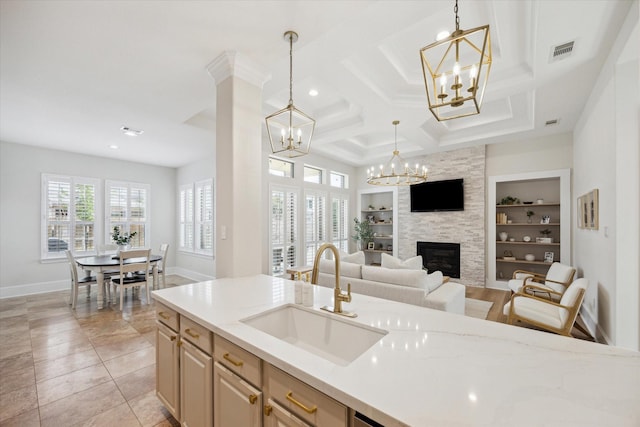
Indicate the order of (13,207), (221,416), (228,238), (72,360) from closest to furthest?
(221,416), (228,238), (72,360), (13,207)

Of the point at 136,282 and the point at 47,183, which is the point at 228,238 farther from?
the point at 47,183

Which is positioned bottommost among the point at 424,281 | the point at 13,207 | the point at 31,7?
the point at 424,281

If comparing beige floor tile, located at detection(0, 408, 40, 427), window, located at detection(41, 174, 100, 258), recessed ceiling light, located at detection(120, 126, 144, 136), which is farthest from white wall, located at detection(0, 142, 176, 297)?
beige floor tile, located at detection(0, 408, 40, 427)

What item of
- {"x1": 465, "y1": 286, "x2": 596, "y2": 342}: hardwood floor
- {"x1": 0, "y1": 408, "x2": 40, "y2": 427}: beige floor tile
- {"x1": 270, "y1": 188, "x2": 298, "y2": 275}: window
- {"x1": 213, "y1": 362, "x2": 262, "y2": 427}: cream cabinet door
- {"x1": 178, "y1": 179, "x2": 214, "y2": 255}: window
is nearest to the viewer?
{"x1": 213, "y1": 362, "x2": 262, "y2": 427}: cream cabinet door

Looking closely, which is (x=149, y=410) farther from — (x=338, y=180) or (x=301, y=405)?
(x=338, y=180)

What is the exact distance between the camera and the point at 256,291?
198 cm

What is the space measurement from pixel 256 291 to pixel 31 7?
2603 mm

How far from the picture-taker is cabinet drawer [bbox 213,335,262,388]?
1.18m

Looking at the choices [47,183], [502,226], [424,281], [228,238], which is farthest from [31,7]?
[502,226]

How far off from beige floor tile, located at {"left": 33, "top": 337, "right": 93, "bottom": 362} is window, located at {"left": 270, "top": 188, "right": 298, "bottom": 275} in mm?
2997

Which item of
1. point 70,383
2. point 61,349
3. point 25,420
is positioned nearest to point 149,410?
point 25,420

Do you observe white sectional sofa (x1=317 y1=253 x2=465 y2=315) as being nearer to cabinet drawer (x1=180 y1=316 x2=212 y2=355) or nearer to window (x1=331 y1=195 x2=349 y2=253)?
cabinet drawer (x1=180 y1=316 x2=212 y2=355)

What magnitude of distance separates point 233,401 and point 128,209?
678 centimetres

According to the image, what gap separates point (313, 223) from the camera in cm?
660
